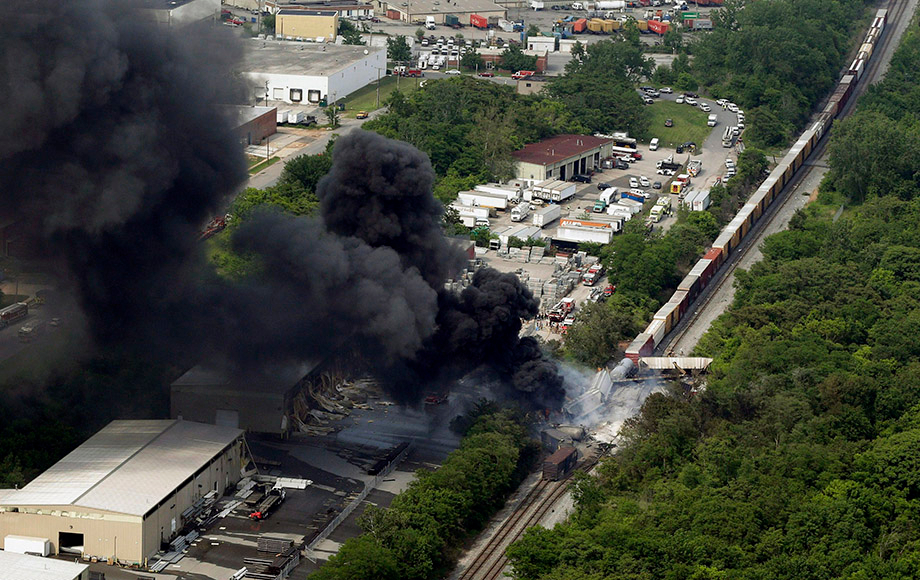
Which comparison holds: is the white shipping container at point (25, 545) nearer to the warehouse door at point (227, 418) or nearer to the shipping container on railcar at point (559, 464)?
the warehouse door at point (227, 418)

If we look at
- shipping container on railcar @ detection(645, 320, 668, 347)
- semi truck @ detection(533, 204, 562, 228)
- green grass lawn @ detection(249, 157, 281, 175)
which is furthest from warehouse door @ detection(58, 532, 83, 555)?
green grass lawn @ detection(249, 157, 281, 175)

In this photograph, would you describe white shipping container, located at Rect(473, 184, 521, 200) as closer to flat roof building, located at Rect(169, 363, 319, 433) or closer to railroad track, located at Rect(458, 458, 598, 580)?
railroad track, located at Rect(458, 458, 598, 580)

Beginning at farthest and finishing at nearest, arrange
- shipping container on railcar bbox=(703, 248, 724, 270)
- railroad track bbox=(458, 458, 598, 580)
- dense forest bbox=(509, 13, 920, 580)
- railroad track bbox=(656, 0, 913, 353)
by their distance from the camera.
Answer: shipping container on railcar bbox=(703, 248, 724, 270) < railroad track bbox=(656, 0, 913, 353) < railroad track bbox=(458, 458, 598, 580) < dense forest bbox=(509, 13, 920, 580)

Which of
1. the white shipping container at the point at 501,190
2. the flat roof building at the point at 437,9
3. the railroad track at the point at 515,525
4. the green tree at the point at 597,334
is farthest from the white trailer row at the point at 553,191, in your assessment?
the flat roof building at the point at 437,9

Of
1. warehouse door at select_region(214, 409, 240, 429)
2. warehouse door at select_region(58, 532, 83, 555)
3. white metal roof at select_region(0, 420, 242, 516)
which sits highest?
white metal roof at select_region(0, 420, 242, 516)

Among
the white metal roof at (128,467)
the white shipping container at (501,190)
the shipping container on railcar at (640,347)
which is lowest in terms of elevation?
the shipping container on railcar at (640,347)

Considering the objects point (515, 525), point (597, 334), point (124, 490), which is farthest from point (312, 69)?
point (124, 490)

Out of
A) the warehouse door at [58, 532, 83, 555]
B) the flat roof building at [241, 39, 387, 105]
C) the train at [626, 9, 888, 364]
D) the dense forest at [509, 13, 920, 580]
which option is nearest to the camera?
the dense forest at [509, 13, 920, 580]

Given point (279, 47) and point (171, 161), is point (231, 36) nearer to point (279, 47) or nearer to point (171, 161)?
point (171, 161)
